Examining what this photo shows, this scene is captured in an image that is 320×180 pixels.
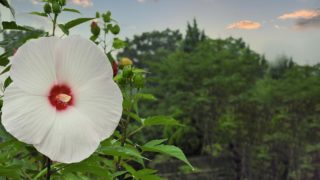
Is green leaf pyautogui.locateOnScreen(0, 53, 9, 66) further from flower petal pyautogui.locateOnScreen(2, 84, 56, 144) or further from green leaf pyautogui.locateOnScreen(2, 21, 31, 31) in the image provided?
flower petal pyautogui.locateOnScreen(2, 84, 56, 144)

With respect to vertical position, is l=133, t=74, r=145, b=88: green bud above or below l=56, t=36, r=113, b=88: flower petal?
below

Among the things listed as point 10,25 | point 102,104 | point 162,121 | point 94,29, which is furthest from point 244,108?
point 102,104

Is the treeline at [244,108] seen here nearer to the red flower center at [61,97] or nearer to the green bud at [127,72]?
the green bud at [127,72]

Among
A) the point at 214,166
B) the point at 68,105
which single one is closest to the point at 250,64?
the point at 214,166

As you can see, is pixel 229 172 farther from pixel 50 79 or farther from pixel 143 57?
pixel 50 79

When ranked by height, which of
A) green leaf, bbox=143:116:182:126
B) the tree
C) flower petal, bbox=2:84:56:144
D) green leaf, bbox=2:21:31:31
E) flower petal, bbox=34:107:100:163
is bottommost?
green leaf, bbox=143:116:182:126

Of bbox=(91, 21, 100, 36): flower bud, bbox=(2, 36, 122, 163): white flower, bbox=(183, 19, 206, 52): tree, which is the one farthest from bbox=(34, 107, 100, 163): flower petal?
bbox=(183, 19, 206, 52): tree

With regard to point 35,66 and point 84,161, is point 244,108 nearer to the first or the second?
point 84,161
